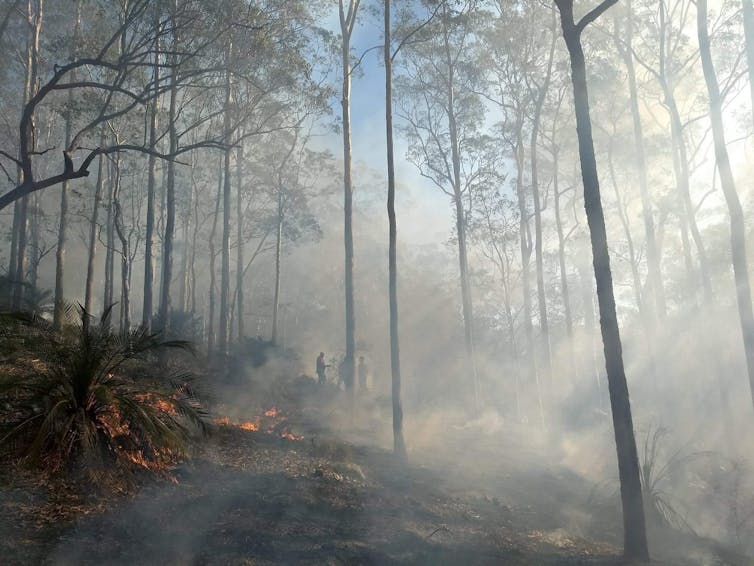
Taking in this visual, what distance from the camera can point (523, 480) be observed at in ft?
40.9

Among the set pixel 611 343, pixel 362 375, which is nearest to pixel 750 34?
pixel 611 343

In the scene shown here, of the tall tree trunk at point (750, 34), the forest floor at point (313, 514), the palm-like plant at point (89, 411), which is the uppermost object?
the tall tree trunk at point (750, 34)

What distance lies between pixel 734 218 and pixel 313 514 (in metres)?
10.4

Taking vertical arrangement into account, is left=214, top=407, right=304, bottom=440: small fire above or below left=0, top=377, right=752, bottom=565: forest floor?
above

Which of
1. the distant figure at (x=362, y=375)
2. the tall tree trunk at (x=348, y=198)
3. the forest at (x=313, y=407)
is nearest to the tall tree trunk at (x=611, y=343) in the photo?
the forest at (x=313, y=407)

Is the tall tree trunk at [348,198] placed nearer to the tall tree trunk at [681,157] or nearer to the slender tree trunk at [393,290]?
the slender tree trunk at [393,290]

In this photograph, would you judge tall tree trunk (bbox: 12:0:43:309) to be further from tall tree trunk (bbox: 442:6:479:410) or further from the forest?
tall tree trunk (bbox: 442:6:479:410)

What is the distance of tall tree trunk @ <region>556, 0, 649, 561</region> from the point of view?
756 centimetres

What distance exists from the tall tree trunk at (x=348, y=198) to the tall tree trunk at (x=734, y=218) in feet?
30.2

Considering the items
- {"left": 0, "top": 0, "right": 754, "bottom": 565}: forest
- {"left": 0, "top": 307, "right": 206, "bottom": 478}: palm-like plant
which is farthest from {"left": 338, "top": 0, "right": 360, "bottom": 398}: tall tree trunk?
{"left": 0, "top": 307, "right": 206, "bottom": 478}: palm-like plant

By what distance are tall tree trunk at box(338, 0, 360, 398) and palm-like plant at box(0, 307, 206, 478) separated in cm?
840

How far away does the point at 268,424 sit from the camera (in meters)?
13.0

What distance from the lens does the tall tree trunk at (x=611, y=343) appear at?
7562mm

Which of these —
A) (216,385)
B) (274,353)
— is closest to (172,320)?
(274,353)
